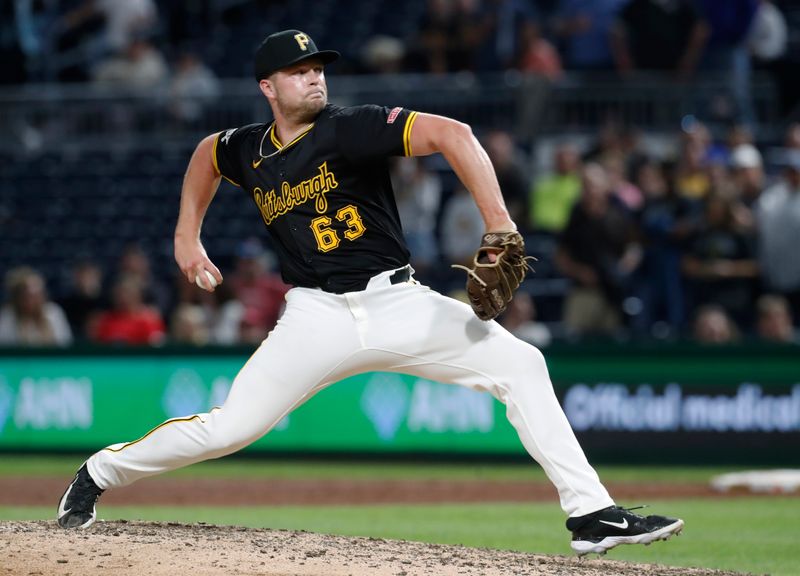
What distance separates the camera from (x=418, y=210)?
14.2m

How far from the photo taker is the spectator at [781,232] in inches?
493

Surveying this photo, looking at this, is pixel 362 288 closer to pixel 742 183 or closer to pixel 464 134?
pixel 464 134

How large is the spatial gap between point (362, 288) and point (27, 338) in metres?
8.66

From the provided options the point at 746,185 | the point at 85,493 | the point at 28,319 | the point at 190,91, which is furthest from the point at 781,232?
the point at 85,493

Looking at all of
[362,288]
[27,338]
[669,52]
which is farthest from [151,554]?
[669,52]

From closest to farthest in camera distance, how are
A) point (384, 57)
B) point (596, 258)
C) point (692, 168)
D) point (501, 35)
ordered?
1. point (596, 258)
2. point (692, 168)
3. point (501, 35)
4. point (384, 57)

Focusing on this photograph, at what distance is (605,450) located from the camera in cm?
1247

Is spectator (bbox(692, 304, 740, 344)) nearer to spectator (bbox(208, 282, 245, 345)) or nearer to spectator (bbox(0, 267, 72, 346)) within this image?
spectator (bbox(208, 282, 245, 345))

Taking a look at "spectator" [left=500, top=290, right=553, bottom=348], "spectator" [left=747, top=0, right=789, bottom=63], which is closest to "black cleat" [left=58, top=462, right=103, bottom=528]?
"spectator" [left=500, top=290, right=553, bottom=348]

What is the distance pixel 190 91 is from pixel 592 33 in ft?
16.1

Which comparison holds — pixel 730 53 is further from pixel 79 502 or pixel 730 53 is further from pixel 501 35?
pixel 79 502

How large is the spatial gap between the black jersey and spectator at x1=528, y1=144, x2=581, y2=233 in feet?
25.8

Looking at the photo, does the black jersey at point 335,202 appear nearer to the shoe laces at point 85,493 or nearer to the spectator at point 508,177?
the shoe laces at point 85,493

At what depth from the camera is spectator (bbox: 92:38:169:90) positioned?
1750cm
